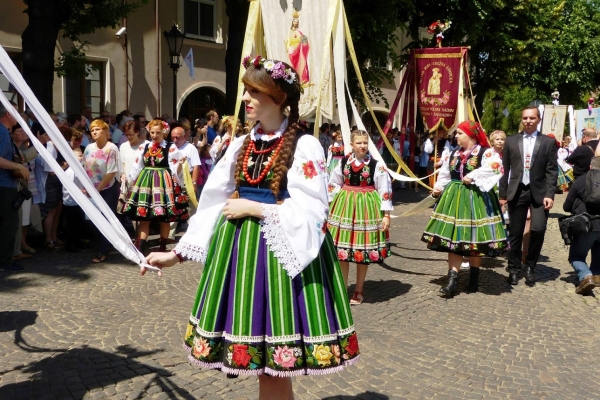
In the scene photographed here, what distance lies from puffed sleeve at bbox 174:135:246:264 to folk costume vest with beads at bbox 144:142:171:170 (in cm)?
491

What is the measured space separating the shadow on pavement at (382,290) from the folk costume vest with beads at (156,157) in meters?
2.95

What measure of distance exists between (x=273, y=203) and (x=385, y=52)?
11.7 metres

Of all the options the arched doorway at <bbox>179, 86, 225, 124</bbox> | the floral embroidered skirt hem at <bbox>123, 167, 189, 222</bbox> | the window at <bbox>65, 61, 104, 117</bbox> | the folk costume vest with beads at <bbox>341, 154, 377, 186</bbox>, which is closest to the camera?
the folk costume vest with beads at <bbox>341, 154, 377, 186</bbox>

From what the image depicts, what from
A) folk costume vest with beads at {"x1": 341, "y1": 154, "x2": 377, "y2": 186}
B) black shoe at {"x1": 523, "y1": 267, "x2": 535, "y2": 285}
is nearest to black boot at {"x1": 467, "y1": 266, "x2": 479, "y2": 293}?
black shoe at {"x1": 523, "y1": 267, "x2": 535, "y2": 285}

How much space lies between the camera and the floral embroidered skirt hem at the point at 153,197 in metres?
7.77

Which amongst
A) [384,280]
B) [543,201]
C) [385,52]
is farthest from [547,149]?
[385,52]

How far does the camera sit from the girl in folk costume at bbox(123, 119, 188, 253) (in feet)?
25.5

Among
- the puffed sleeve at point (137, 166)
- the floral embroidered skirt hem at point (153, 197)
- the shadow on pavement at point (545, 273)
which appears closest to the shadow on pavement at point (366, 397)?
the shadow on pavement at point (545, 273)

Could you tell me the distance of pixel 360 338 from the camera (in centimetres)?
498

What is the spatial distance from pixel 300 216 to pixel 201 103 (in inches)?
694

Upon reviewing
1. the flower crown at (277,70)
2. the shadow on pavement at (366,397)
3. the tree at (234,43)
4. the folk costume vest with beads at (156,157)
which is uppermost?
the tree at (234,43)

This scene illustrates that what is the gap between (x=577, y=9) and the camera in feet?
112

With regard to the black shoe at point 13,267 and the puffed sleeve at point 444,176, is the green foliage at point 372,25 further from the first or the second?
the black shoe at point 13,267

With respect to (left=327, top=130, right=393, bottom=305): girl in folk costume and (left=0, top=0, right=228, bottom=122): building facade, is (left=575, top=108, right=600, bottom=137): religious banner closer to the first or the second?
(left=0, top=0, right=228, bottom=122): building facade
